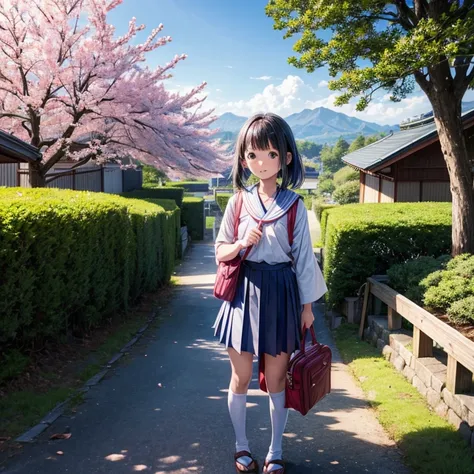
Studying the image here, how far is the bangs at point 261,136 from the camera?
371 cm

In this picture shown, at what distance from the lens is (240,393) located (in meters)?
3.82

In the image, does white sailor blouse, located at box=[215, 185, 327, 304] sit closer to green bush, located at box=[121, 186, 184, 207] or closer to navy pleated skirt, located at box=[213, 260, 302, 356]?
navy pleated skirt, located at box=[213, 260, 302, 356]

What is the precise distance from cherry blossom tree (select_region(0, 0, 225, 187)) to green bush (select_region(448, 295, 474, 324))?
10869mm

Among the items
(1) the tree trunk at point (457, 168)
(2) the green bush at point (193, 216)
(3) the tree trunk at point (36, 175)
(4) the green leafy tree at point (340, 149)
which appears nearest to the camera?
(1) the tree trunk at point (457, 168)

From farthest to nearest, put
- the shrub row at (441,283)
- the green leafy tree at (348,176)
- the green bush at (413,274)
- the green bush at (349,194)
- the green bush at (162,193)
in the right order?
the green leafy tree at (348,176) → the green bush at (349,194) → the green bush at (162,193) → the green bush at (413,274) → the shrub row at (441,283)

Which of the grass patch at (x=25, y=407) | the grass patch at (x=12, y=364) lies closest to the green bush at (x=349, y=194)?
the grass patch at (x=12, y=364)

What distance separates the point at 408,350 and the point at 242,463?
299 centimetres

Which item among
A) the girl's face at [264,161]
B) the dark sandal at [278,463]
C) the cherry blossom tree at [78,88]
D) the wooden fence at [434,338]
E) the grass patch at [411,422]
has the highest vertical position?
the cherry blossom tree at [78,88]

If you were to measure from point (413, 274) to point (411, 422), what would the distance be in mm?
2922

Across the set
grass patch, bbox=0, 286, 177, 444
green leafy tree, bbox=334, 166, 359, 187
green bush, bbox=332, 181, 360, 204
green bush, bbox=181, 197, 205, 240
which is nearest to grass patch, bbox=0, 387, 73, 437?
grass patch, bbox=0, 286, 177, 444

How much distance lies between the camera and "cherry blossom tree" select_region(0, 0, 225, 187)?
13.9m

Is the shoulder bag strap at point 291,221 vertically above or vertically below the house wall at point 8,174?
below

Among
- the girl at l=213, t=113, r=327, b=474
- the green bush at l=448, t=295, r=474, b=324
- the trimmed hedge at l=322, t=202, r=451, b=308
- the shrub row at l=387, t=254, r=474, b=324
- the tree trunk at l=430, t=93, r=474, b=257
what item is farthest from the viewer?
the trimmed hedge at l=322, t=202, r=451, b=308

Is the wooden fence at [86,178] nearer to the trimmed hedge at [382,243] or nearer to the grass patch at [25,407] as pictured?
the trimmed hedge at [382,243]
